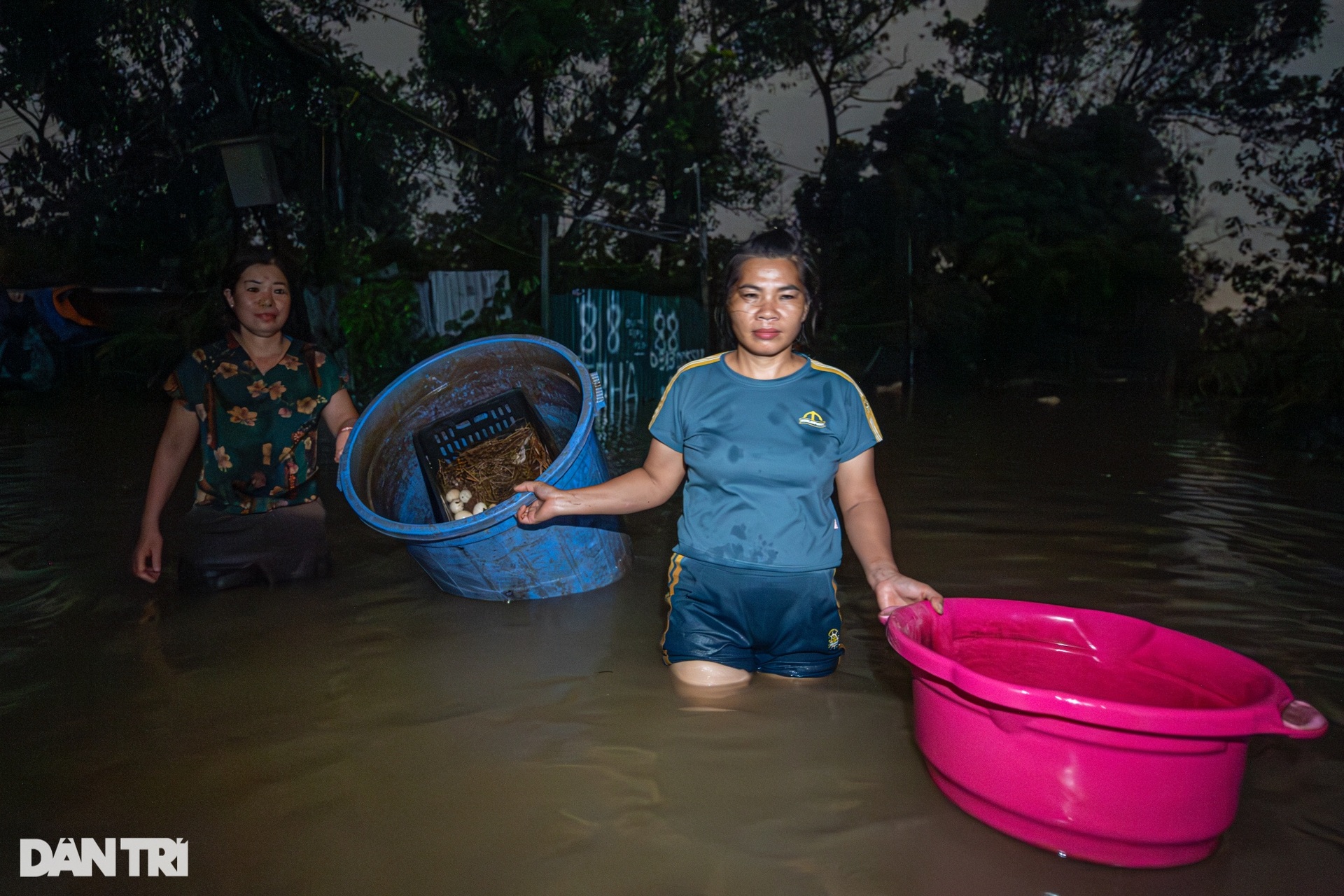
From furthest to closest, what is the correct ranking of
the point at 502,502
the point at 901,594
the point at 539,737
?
1. the point at 502,502
2. the point at 539,737
3. the point at 901,594

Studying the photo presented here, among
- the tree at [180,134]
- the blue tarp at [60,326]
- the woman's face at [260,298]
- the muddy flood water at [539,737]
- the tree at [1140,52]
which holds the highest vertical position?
the tree at [1140,52]

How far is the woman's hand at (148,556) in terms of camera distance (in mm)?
3318

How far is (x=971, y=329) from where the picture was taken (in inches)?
812

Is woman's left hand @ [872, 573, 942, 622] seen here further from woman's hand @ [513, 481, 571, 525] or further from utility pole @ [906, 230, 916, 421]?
utility pole @ [906, 230, 916, 421]

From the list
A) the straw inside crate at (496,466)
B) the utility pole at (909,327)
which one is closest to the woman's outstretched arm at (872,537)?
the straw inside crate at (496,466)

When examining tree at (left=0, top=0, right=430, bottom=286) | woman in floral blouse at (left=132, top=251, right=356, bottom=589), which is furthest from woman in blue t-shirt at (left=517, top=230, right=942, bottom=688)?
tree at (left=0, top=0, right=430, bottom=286)

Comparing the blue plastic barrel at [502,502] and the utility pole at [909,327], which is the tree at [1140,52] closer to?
the utility pole at [909,327]

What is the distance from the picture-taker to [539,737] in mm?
2371

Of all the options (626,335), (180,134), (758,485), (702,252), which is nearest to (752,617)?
(758,485)

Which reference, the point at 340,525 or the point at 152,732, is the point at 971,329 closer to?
the point at 340,525

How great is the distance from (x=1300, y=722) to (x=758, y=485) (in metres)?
1.33

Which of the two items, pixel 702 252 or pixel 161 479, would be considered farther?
pixel 702 252

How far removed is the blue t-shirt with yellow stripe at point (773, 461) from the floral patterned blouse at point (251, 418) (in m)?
1.86

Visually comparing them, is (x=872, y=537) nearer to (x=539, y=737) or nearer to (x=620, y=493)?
(x=620, y=493)
